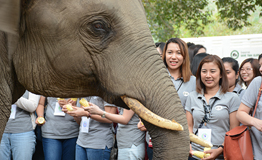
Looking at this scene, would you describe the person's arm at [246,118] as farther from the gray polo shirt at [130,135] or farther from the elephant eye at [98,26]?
the elephant eye at [98,26]

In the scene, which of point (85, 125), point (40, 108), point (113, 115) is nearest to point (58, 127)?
point (40, 108)

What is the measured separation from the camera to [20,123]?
5.68 meters

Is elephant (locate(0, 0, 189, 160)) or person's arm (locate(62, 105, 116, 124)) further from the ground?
elephant (locate(0, 0, 189, 160))

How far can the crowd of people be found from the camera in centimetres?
460

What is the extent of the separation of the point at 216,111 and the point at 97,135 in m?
2.00

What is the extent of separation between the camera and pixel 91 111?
480 centimetres

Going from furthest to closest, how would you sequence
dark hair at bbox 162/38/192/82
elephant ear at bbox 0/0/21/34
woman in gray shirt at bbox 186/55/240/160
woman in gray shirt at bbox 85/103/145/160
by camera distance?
dark hair at bbox 162/38/192/82, woman in gray shirt at bbox 85/103/145/160, woman in gray shirt at bbox 186/55/240/160, elephant ear at bbox 0/0/21/34

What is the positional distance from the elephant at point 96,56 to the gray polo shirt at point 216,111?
2501mm

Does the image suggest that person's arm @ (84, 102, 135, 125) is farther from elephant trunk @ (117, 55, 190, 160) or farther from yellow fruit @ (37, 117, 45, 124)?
elephant trunk @ (117, 55, 190, 160)

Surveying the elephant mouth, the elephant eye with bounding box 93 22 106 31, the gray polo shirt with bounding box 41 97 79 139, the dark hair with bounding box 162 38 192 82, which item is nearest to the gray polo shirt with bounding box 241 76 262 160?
the dark hair with bounding box 162 38 192 82

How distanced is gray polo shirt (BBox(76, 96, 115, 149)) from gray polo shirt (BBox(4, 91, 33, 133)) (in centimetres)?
106

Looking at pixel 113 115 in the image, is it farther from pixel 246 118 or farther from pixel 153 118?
pixel 153 118

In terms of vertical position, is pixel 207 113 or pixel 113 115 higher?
pixel 207 113

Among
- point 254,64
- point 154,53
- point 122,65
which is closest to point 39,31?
point 122,65
